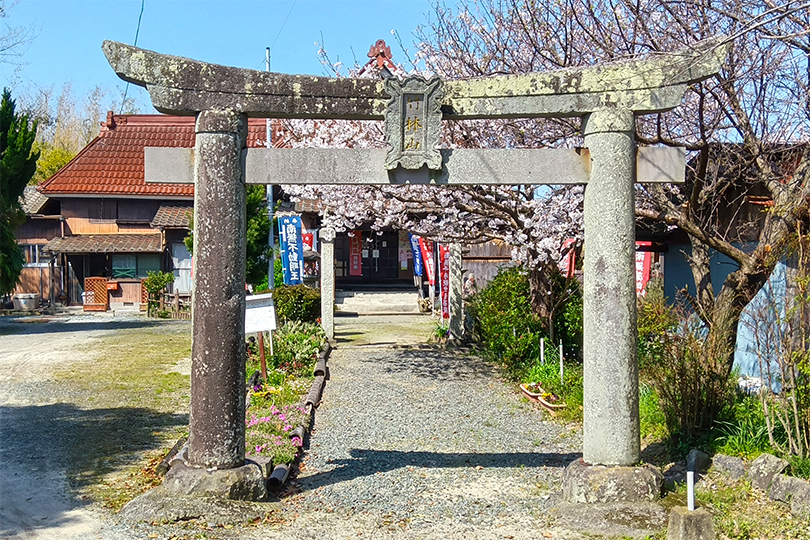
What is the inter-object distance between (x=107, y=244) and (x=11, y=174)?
20.1ft

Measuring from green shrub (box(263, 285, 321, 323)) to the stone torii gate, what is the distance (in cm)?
1118

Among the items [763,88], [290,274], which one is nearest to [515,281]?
[763,88]

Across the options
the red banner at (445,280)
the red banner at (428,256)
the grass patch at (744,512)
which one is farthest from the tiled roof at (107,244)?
the grass patch at (744,512)

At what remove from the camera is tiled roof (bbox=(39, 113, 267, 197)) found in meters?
26.9

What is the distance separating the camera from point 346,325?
20641 millimetres

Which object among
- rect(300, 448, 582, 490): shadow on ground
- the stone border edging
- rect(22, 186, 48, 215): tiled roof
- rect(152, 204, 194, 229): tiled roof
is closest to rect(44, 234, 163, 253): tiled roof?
rect(152, 204, 194, 229): tiled roof

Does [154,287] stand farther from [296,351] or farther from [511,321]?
[511,321]

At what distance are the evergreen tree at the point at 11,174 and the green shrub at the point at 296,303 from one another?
8782mm

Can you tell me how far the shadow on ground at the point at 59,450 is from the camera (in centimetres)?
623

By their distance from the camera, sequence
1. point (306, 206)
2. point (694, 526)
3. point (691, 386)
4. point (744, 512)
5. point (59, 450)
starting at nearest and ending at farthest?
point (694, 526), point (744, 512), point (691, 386), point (59, 450), point (306, 206)

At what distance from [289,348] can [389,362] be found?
202 cm

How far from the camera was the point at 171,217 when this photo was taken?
85.5 feet

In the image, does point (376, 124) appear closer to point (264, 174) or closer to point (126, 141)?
point (264, 174)

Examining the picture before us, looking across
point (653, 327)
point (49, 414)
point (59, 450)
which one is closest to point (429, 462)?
point (653, 327)
